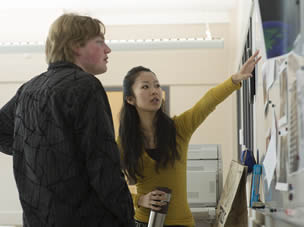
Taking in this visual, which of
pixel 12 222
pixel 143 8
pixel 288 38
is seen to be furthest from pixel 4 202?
pixel 288 38

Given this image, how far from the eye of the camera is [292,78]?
100 cm

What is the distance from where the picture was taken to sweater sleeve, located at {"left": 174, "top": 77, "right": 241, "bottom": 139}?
1.76 m

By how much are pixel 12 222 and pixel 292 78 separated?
541 centimetres

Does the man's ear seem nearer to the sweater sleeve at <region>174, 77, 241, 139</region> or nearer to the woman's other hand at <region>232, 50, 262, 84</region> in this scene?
the sweater sleeve at <region>174, 77, 241, 139</region>

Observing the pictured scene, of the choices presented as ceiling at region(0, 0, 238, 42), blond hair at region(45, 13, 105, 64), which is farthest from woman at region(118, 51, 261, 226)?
ceiling at region(0, 0, 238, 42)

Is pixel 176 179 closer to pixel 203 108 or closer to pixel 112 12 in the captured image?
pixel 203 108

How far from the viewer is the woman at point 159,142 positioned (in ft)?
5.69

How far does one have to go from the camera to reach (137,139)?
71.6 inches

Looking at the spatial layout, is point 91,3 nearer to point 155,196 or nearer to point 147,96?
point 147,96

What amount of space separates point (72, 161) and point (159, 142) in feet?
2.49

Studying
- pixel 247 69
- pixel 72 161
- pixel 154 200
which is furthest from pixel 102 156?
pixel 247 69

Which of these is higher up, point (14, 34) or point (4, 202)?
point (14, 34)

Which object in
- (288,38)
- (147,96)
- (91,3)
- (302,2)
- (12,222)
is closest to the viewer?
(302,2)

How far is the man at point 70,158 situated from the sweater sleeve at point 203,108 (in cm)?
73
